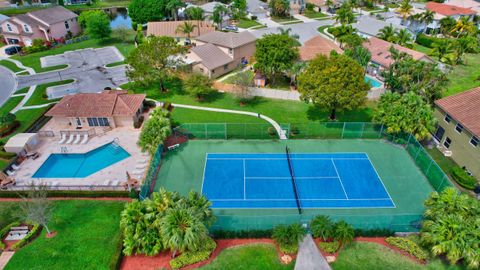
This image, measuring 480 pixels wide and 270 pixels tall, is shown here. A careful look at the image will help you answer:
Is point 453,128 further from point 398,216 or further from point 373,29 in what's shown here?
point 373,29

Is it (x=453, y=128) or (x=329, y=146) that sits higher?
(x=453, y=128)

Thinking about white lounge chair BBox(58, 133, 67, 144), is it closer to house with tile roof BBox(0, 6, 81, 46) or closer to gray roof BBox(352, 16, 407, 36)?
house with tile roof BBox(0, 6, 81, 46)

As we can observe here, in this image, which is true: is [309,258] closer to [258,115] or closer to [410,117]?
[410,117]

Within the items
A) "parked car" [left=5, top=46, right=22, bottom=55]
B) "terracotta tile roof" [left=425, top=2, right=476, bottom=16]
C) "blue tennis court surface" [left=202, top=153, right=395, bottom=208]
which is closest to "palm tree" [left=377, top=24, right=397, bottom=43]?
"terracotta tile roof" [left=425, top=2, right=476, bottom=16]

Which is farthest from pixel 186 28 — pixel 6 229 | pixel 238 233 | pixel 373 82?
pixel 238 233

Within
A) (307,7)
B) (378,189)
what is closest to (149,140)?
(378,189)

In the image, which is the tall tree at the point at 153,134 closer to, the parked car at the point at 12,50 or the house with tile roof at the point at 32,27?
the parked car at the point at 12,50

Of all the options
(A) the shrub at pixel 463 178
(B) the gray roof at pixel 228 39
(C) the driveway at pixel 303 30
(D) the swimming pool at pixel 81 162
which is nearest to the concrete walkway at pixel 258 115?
(D) the swimming pool at pixel 81 162
